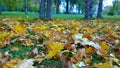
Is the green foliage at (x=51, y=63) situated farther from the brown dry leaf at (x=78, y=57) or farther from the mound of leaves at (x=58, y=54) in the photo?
the brown dry leaf at (x=78, y=57)

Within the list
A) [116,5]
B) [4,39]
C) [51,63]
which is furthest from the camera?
[116,5]

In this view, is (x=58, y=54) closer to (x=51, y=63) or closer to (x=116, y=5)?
(x=51, y=63)

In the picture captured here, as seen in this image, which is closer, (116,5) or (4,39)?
(4,39)

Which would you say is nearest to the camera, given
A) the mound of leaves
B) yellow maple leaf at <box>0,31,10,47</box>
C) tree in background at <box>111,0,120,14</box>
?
the mound of leaves

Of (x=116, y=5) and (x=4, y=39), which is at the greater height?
(x=4, y=39)

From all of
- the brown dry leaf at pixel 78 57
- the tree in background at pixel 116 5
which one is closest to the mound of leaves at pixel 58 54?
the brown dry leaf at pixel 78 57

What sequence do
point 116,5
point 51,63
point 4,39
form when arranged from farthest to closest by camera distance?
1. point 116,5
2. point 4,39
3. point 51,63

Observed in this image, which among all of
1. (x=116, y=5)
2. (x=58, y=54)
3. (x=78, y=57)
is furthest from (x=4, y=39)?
(x=116, y=5)

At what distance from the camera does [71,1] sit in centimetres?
5025

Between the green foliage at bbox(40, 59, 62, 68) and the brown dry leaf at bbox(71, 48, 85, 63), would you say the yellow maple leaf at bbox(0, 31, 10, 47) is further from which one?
the brown dry leaf at bbox(71, 48, 85, 63)

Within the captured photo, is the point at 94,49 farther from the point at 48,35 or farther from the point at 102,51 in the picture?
the point at 48,35

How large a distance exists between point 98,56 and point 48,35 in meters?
0.96

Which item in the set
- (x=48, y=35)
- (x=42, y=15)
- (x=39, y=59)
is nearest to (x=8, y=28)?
(x=48, y=35)

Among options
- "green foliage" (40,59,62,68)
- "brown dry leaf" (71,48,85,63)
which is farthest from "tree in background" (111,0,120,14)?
"green foliage" (40,59,62,68)
